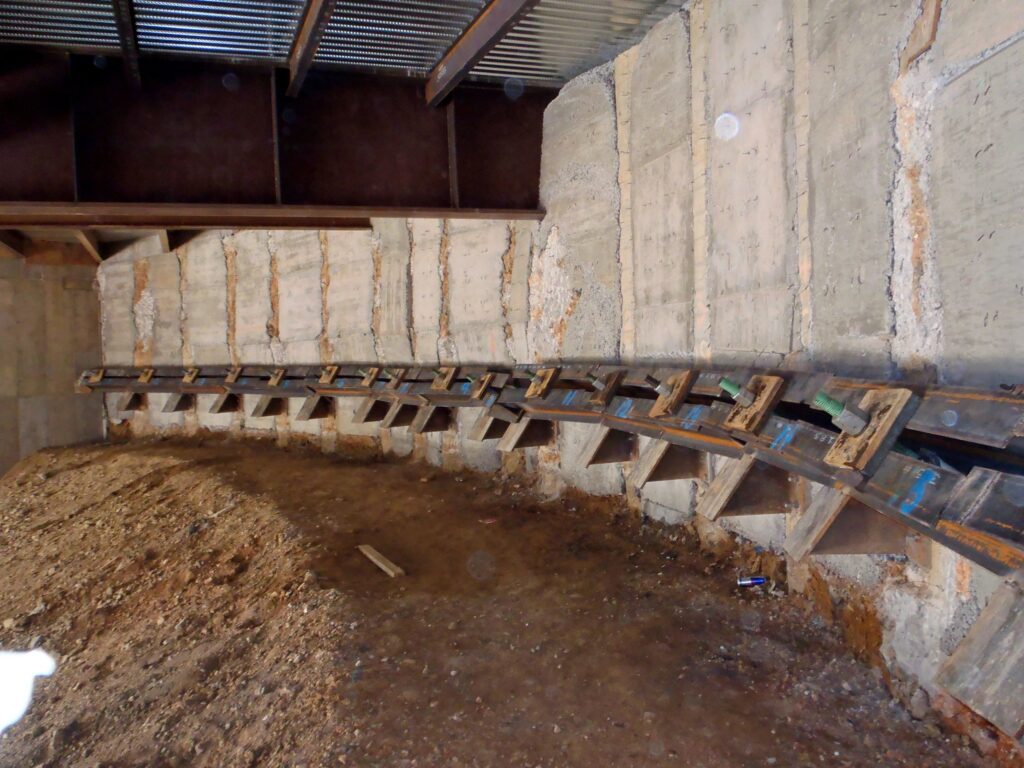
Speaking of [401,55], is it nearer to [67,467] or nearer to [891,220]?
[891,220]

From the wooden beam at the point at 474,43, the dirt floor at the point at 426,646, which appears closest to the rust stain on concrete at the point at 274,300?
the dirt floor at the point at 426,646

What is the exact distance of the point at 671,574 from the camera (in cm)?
519

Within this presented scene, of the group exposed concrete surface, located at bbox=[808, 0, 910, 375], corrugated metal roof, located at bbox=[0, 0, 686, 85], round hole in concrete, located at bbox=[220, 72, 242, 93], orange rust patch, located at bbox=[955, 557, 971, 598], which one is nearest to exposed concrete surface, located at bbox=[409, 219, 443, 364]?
corrugated metal roof, located at bbox=[0, 0, 686, 85]

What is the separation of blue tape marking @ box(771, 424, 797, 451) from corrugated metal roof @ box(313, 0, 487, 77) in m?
3.33

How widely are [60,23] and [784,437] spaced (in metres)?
5.00

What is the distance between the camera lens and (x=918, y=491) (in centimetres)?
267

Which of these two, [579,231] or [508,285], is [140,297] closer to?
[508,285]

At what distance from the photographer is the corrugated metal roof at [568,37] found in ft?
16.5

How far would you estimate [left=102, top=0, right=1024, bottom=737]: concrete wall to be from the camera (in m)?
3.13

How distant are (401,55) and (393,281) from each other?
3263mm

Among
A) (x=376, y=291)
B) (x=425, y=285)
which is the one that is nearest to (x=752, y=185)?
(x=425, y=285)

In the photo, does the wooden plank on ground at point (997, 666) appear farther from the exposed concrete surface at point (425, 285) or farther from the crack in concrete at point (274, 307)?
the crack in concrete at point (274, 307)

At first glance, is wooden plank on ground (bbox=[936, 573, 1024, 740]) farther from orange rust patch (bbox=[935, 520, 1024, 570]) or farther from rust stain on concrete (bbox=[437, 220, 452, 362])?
rust stain on concrete (bbox=[437, 220, 452, 362])

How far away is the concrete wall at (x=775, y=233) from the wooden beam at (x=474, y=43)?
120 cm
